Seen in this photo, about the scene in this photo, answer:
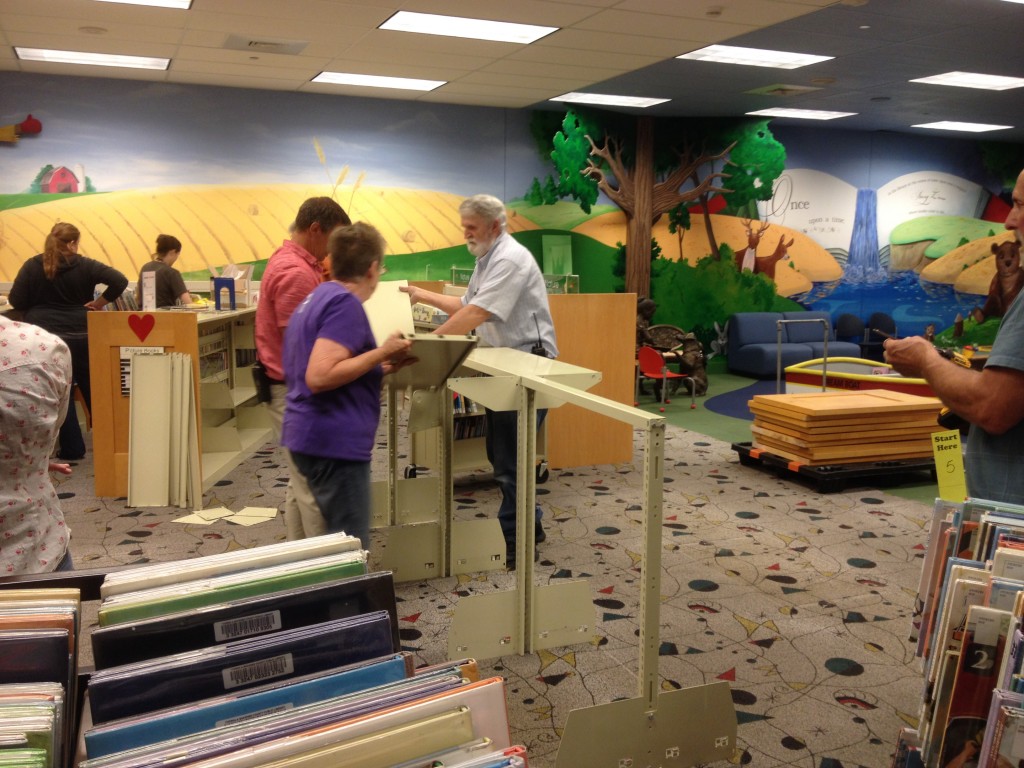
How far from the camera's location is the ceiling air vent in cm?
741

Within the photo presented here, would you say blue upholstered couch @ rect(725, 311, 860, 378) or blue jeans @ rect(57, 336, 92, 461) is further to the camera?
blue upholstered couch @ rect(725, 311, 860, 378)

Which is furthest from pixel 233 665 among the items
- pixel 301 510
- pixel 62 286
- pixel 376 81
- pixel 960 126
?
pixel 960 126

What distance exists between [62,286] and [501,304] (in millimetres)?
3821

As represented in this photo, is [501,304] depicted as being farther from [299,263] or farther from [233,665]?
[233,665]

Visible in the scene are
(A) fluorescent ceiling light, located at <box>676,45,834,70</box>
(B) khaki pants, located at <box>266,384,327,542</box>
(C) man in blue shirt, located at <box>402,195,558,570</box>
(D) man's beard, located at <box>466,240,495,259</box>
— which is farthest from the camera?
(A) fluorescent ceiling light, located at <box>676,45,834,70</box>

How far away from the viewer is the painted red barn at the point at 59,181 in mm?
9250

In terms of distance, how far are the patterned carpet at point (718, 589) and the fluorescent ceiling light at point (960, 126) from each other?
Answer: 870 centimetres

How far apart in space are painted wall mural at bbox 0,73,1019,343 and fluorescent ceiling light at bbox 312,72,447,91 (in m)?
0.90

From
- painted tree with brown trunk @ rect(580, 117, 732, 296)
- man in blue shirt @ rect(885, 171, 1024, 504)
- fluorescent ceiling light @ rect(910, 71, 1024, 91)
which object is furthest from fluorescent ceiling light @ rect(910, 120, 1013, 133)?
man in blue shirt @ rect(885, 171, 1024, 504)

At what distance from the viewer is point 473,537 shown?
163 inches

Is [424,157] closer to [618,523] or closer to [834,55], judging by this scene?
[834,55]

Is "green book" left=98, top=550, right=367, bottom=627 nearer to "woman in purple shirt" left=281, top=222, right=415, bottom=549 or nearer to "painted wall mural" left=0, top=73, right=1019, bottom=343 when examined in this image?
"woman in purple shirt" left=281, top=222, right=415, bottom=549

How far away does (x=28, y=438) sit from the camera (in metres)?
1.92

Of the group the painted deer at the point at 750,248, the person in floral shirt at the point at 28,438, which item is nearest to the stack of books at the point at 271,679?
the person in floral shirt at the point at 28,438
